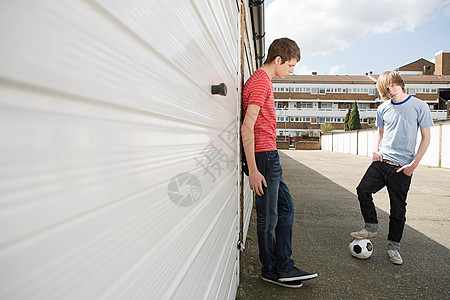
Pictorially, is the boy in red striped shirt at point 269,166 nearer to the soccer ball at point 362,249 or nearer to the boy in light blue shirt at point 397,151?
the soccer ball at point 362,249

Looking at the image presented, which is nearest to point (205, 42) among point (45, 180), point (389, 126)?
point (45, 180)

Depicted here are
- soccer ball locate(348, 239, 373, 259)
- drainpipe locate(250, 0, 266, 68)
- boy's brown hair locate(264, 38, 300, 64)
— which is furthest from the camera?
drainpipe locate(250, 0, 266, 68)

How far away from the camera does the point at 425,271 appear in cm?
291

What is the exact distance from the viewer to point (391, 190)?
3.07m

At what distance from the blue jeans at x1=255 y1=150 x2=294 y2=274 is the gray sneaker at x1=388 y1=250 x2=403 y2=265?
1.19 meters

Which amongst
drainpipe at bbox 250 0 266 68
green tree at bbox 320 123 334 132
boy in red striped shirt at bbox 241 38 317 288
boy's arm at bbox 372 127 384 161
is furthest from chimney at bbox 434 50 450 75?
boy in red striped shirt at bbox 241 38 317 288

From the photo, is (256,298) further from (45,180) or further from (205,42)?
(45,180)

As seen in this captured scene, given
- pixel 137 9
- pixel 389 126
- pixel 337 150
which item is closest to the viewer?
pixel 137 9

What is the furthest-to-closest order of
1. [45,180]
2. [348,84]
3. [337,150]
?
[348,84] < [337,150] < [45,180]

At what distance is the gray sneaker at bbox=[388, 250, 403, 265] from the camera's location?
306 centimetres

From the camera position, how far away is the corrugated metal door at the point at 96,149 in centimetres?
35

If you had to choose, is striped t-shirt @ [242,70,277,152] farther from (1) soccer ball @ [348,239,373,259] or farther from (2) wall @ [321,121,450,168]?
(2) wall @ [321,121,450,168]

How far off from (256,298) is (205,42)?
6.68 ft

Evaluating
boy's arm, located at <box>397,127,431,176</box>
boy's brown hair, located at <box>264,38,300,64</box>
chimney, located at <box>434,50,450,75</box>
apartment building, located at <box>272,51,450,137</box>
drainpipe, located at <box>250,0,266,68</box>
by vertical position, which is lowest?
boy's arm, located at <box>397,127,431,176</box>
